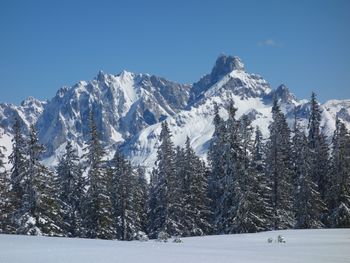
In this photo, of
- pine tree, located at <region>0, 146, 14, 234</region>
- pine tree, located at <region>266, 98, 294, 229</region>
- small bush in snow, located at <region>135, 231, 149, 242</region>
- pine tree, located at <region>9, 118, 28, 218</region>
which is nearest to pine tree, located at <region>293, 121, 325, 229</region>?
pine tree, located at <region>266, 98, 294, 229</region>

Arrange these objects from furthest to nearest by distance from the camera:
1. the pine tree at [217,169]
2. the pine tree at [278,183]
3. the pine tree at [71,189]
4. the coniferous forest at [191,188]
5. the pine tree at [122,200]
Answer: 1. the pine tree at [122,200]
2. the pine tree at [278,183]
3. the pine tree at [71,189]
4. the pine tree at [217,169]
5. the coniferous forest at [191,188]

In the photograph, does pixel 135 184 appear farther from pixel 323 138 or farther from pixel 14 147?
pixel 323 138

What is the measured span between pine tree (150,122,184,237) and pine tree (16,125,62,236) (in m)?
12.4

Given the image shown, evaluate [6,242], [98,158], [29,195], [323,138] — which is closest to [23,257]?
[6,242]

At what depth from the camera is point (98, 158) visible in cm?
4203

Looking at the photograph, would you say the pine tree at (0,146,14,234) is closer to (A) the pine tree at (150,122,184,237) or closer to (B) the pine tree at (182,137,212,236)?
(A) the pine tree at (150,122,184,237)

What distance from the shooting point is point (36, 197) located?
35969 millimetres

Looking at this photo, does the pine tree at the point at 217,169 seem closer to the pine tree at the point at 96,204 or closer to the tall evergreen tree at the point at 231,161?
the tall evergreen tree at the point at 231,161

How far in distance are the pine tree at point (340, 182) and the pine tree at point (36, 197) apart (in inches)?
1067

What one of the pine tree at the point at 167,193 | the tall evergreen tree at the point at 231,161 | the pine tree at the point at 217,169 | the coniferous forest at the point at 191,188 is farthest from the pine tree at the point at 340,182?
the pine tree at the point at 167,193

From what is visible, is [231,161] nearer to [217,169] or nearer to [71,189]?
[217,169]

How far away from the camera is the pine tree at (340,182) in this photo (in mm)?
44406

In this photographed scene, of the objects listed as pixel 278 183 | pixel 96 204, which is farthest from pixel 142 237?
pixel 278 183

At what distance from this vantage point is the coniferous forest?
3769 centimetres
